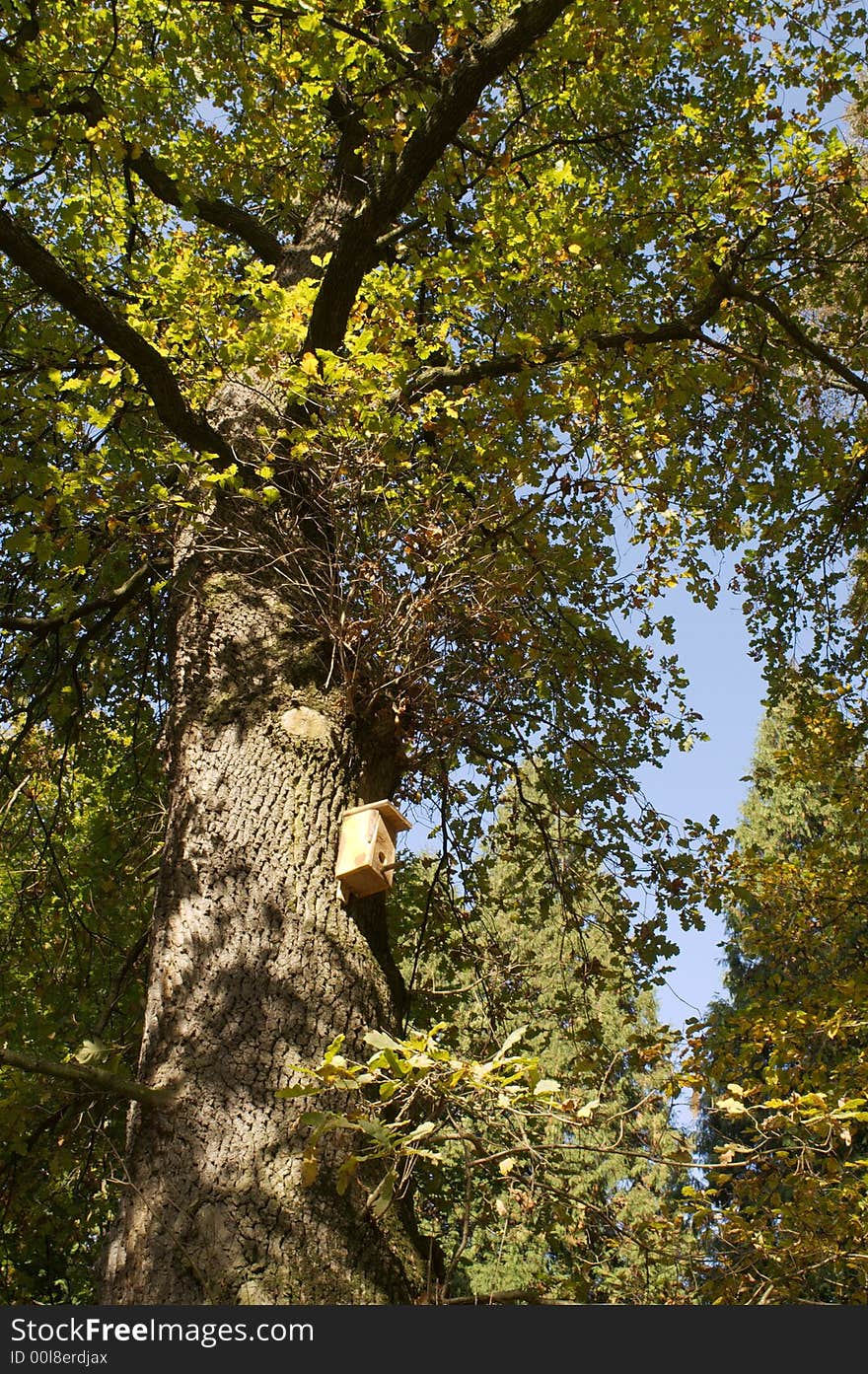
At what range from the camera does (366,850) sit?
2877 mm

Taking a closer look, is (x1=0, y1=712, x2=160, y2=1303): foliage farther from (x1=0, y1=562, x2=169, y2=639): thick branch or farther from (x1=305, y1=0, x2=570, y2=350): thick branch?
(x1=305, y1=0, x2=570, y2=350): thick branch

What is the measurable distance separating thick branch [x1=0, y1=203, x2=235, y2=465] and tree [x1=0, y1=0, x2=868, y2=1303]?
0.04ft

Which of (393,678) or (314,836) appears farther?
(393,678)

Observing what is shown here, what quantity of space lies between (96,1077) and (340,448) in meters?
2.11

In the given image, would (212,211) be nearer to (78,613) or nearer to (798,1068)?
(78,613)

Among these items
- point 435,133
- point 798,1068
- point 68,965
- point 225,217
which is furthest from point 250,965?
point 225,217

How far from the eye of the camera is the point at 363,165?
515 cm

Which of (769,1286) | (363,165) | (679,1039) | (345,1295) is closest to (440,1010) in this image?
(679,1039)

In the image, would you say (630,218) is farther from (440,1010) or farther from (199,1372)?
(199,1372)

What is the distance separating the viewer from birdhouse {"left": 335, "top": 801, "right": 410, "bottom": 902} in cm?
287

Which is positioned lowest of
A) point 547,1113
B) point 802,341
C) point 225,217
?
point 547,1113

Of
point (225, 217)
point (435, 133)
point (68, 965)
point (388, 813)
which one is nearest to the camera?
point (388, 813)

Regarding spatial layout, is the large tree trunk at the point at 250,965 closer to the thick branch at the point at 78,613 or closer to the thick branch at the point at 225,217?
the thick branch at the point at 78,613

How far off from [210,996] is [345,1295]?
2.57 feet
